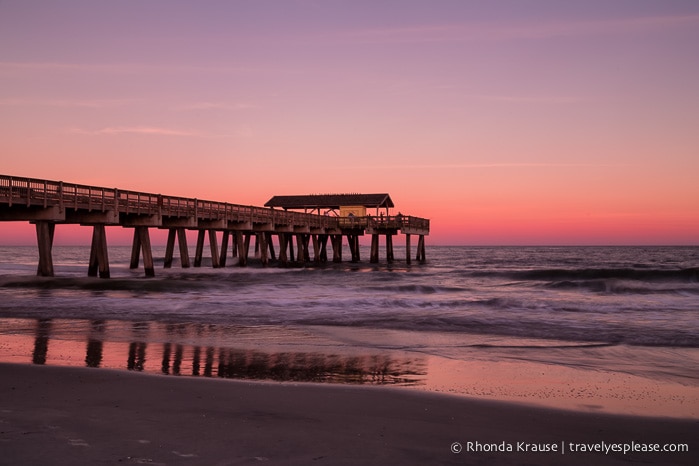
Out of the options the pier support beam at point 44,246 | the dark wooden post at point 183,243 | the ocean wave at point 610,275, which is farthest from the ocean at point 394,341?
the ocean wave at point 610,275

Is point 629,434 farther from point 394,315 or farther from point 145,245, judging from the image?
point 145,245

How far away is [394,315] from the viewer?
1777cm

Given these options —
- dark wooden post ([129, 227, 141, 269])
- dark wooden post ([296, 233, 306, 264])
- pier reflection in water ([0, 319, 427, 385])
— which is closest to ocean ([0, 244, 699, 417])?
pier reflection in water ([0, 319, 427, 385])

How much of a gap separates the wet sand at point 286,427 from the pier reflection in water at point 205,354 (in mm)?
1041

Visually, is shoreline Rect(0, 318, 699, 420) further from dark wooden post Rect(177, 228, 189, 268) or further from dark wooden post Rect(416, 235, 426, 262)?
dark wooden post Rect(416, 235, 426, 262)

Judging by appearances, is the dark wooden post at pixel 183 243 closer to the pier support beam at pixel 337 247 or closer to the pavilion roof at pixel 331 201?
the pavilion roof at pixel 331 201

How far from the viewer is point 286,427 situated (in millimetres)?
5914

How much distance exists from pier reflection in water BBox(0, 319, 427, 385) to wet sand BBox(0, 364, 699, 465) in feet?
3.41

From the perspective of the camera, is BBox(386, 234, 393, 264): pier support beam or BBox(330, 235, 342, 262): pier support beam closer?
BBox(386, 234, 393, 264): pier support beam

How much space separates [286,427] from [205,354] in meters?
5.15

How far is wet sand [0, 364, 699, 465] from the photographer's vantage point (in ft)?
16.5

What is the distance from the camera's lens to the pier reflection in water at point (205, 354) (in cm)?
898

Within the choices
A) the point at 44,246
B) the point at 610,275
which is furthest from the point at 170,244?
the point at 610,275

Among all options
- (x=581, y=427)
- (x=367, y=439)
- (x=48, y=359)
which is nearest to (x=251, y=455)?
(x=367, y=439)
